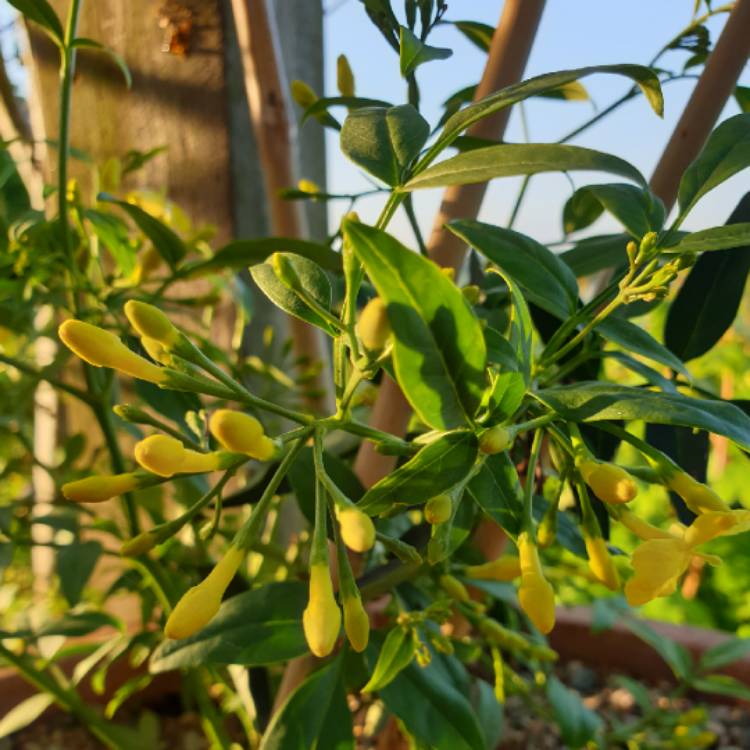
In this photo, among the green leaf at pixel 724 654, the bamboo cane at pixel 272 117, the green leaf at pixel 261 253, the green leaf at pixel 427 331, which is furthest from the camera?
the green leaf at pixel 724 654

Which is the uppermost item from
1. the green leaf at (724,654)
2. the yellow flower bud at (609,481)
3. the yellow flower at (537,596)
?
the yellow flower bud at (609,481)

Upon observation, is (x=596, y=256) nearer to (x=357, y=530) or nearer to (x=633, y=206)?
(x=633, y=206)

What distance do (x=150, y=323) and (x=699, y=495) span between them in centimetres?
18

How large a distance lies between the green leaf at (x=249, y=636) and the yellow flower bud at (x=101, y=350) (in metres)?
0.14

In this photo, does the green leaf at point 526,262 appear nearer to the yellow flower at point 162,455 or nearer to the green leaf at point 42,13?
the yellow flower at point 162,455

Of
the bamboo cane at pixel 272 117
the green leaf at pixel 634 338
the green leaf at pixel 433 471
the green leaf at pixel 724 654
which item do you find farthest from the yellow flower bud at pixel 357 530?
the green leaf at pixel 724 654

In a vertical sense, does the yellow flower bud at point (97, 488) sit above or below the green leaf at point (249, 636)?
above

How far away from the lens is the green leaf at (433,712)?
1.18 feet

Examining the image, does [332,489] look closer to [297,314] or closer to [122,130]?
[297,314]

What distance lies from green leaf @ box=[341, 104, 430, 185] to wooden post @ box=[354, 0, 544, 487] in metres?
0.11

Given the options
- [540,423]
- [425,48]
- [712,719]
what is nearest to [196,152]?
[425,48]

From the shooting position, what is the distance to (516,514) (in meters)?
0.26

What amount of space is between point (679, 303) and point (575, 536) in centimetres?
12

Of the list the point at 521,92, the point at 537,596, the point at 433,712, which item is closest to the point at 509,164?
the point at 521,92
